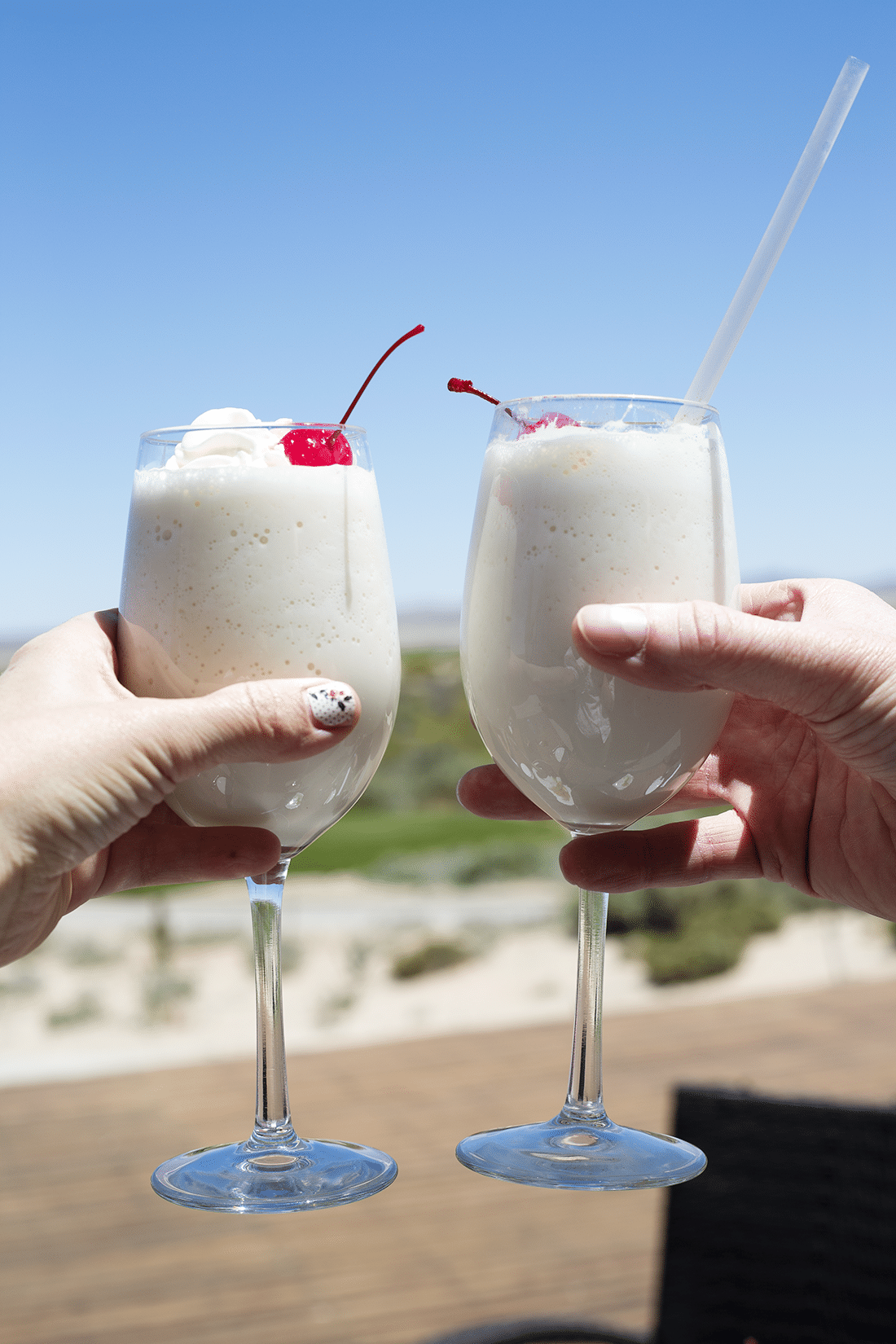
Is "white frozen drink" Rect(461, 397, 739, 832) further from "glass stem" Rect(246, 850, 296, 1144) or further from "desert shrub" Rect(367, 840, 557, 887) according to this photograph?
"desert shrub" Rect(367, 840, 557, 887)

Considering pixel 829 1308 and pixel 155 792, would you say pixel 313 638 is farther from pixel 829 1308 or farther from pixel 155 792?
pixel 829 1308

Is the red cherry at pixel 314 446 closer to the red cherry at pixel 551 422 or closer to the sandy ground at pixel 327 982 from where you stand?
the red cherry at pixel 551 422

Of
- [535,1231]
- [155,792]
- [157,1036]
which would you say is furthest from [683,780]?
[157,1036]

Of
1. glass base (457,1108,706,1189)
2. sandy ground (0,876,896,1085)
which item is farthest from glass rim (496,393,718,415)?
sandy ground (0,876,896,1085)

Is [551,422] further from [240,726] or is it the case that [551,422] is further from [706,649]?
[240,726]

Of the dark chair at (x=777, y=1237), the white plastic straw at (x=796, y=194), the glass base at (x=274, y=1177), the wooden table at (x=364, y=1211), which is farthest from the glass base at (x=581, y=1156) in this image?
the wooden table at (x=364, y=1211)

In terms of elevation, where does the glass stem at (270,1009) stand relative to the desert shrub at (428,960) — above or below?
above
